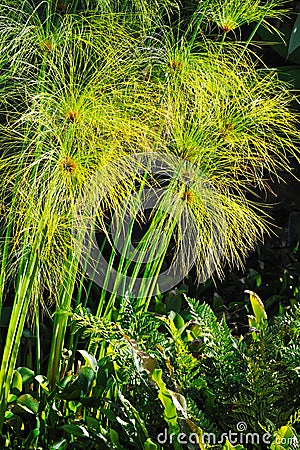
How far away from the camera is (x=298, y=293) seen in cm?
205

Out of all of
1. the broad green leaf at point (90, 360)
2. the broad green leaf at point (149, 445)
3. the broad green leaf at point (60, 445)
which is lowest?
the broad green leaf at point (60, 445)

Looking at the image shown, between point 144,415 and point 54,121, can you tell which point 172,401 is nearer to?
point 144,415

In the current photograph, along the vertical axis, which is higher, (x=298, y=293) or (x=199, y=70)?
(x=199, y=70)

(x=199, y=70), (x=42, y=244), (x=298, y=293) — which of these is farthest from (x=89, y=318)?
(x=298, y=293)

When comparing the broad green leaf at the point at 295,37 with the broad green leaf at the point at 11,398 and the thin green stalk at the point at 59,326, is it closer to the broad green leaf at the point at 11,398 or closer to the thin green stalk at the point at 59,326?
the thin green stalk at the point at 59,326

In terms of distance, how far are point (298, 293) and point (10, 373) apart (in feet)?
3.24

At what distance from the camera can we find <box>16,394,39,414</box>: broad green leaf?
1373 millimetres

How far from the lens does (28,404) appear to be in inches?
54.1

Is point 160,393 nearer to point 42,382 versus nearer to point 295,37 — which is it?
point 42,382

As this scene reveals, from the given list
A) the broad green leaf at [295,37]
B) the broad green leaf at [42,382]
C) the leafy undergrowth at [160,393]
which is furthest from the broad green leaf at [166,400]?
the broad green leaf at [295,37]
